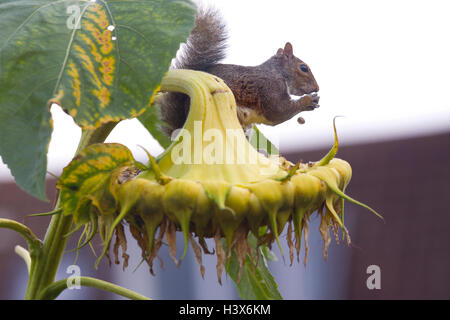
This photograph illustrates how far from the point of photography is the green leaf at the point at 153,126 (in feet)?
3.60

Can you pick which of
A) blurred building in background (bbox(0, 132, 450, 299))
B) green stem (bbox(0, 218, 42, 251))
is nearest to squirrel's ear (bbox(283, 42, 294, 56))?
green stem (bbox(0, 218, 42, 251))

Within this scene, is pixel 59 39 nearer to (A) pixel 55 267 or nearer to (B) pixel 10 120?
(B) pixel 10 120

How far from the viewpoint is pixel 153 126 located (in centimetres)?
112

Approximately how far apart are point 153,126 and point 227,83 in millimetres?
182

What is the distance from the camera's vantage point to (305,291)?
174 inches

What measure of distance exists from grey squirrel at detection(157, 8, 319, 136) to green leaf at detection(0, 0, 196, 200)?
0.92ft

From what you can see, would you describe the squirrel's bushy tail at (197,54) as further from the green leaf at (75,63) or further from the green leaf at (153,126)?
the green leaf at (75,63)

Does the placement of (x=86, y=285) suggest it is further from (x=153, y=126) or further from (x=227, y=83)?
(x=227, y=83)

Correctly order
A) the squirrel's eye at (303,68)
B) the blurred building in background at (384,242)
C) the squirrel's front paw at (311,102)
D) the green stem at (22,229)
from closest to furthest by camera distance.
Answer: the green stem at (22,229)
the squirrel's front paw at (311,102)
the squirrel's eye at (303,68)
the blurred building in background at (384,242)

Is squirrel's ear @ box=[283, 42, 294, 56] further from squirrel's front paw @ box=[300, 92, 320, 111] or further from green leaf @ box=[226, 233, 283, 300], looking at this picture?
green leaf @ box=[226, 233, 283, 300]

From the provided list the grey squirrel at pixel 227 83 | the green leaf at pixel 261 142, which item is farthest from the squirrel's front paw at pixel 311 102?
the green leaf at pixel 261 142

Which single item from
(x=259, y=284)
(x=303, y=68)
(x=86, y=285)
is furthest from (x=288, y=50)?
(x=86, y=285)

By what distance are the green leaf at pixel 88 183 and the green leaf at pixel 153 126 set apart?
0.41 metres

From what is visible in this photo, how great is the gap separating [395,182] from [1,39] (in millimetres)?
4138
